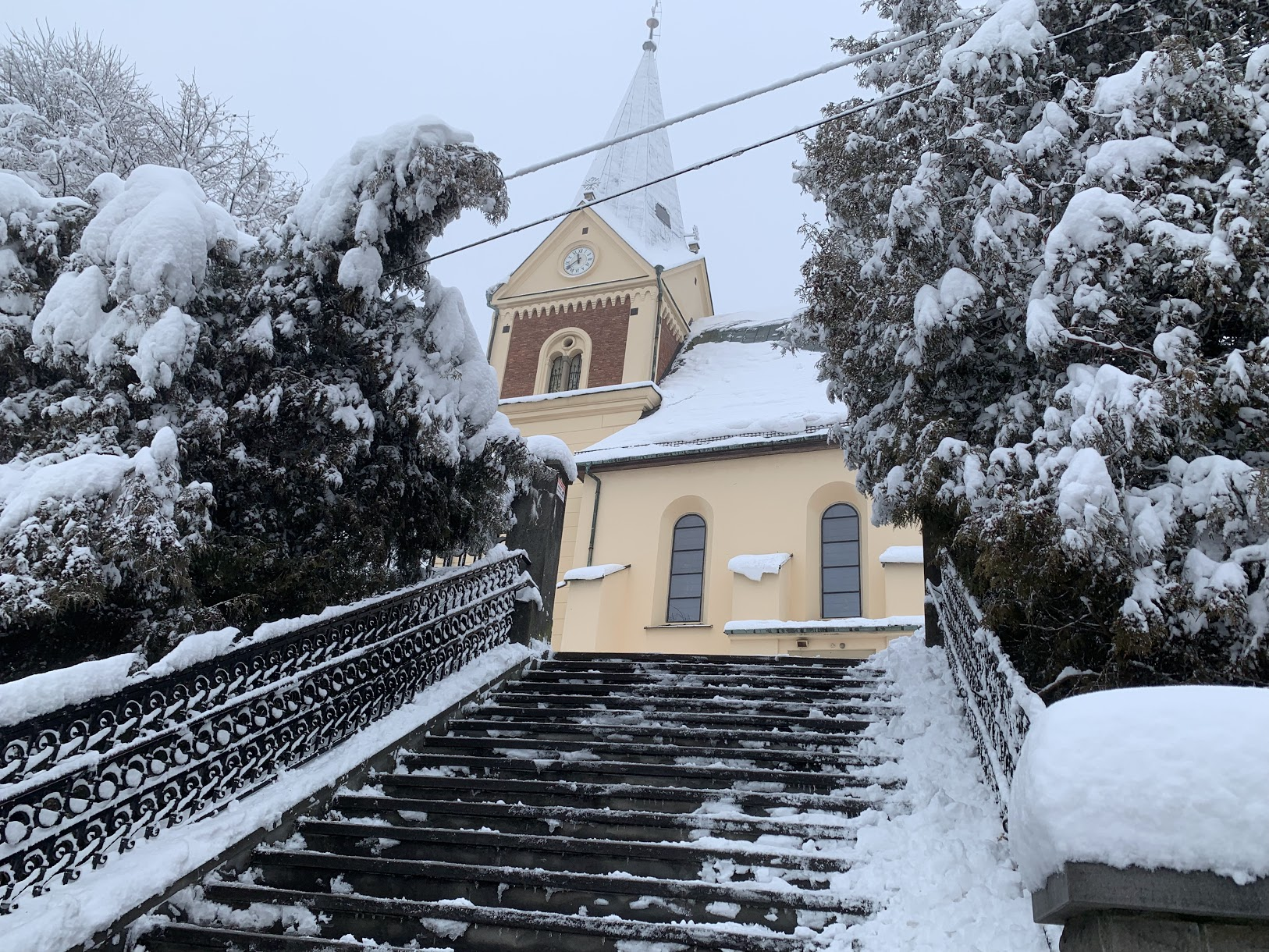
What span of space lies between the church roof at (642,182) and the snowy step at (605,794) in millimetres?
21059

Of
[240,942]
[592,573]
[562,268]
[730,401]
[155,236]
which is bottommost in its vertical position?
[240,942]

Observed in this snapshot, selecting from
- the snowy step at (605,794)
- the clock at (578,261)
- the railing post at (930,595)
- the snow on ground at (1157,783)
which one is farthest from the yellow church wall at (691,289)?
the snow on ground at (1157,783)

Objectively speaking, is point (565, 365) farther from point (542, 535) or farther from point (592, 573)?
point (542, 535)

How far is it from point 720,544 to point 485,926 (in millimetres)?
12844

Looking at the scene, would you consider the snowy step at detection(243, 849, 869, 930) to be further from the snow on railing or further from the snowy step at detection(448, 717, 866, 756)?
the snowy step at detection(448, 717, 866, 756)

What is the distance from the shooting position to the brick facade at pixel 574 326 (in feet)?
76.6

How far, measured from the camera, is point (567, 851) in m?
4.57

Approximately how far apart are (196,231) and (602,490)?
1214cm

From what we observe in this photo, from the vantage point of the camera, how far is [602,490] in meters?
17.9

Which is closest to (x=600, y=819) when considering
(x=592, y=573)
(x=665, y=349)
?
(x=592, y=573)

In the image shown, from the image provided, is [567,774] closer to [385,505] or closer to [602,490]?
[385,505]

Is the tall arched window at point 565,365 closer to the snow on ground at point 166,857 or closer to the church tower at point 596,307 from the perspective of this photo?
the church tower at point 596,307

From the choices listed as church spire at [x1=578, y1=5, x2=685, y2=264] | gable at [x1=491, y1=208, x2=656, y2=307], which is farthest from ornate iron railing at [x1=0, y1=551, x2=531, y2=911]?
church spire at [x1=578, y1=5, x2=685, y2=264]

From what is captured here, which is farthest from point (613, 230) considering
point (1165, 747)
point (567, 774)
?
point (1165, 747)
